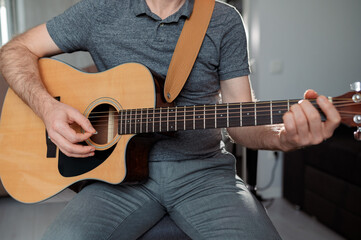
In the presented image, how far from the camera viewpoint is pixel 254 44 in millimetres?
2861

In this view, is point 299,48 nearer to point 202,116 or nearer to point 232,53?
point 232,53

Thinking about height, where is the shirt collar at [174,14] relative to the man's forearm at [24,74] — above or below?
above

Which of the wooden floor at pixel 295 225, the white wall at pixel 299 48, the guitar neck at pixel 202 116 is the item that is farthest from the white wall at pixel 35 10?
the wooden floor at pixel 295 225

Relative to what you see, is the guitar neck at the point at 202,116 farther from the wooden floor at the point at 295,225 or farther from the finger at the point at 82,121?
the wooden floor at the point at 295,225

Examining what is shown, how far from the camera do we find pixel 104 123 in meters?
1.13

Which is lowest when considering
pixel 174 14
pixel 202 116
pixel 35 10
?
pixel 202 116

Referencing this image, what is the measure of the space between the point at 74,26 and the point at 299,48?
82.3 inches

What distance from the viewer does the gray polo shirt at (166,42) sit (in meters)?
1.18

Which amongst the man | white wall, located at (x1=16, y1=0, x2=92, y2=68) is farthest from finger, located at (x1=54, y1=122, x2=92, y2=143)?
white wall, located at (x1=16, y1=0, x2=92, y2=68)

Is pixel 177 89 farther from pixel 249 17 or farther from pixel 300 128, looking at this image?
pixel 249 17

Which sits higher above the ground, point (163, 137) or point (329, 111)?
point (329, 111)

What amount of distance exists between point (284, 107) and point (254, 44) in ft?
7.04

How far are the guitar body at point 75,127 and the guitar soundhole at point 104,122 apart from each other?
0.03 ft

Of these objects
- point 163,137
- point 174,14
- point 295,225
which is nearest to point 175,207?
point 163,137
